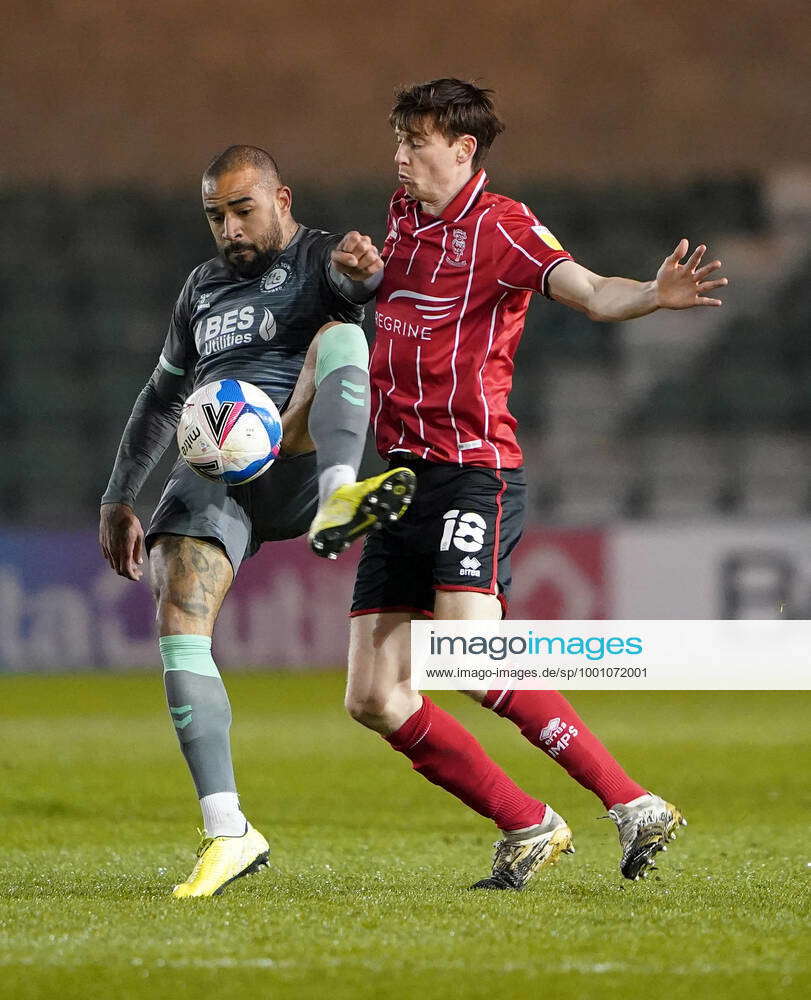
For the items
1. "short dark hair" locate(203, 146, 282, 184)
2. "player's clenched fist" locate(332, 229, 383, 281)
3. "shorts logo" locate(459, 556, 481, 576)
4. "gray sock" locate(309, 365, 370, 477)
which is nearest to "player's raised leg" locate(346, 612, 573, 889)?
"shorts logo" locate(459, 556, 481, 576)

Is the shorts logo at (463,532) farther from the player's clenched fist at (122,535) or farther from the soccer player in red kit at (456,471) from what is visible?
the player's clenched fist at (122,535)

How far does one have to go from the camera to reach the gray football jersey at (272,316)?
14.6 ft

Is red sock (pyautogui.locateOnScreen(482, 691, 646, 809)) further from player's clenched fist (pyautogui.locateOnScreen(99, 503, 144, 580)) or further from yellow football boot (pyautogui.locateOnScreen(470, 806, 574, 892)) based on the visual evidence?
player's clenched fist (pyautogui.locateOnScreen(99, 503, 144, 580))

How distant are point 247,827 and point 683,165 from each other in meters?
14.9

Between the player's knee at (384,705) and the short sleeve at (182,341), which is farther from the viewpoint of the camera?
the short sleeve at (182,341)

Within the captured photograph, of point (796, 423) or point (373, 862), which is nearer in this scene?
point (373, 862)

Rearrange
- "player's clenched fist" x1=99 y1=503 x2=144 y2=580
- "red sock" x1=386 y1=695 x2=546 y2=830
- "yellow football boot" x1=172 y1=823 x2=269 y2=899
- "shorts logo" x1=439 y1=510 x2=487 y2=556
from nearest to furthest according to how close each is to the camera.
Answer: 1. "yellow football boot" x1=172 y1=823 x2=269 y2=899
2. "shorts logo" x1=439 y1=510 x2=487 y2=556
3. "red sock" x1=386 y1=695 x2=546 y2=830
4. "player's clenched fist" x1=99 y1=503 x2=144 y2=580

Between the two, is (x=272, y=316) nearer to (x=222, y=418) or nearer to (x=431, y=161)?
(x=222, y=418)

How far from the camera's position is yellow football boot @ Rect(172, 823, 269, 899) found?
3.86m

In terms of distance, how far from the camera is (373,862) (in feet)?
15.4

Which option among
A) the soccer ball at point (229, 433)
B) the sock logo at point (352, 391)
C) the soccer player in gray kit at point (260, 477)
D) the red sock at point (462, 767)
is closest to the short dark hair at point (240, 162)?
the soccer player in gray kit at point (260, 477)

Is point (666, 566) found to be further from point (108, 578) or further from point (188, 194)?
point (188, 194)

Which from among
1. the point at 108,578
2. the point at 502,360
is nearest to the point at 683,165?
the point at 108,578

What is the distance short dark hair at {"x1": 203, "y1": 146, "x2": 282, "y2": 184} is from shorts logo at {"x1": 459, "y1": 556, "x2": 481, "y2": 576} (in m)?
1.26
